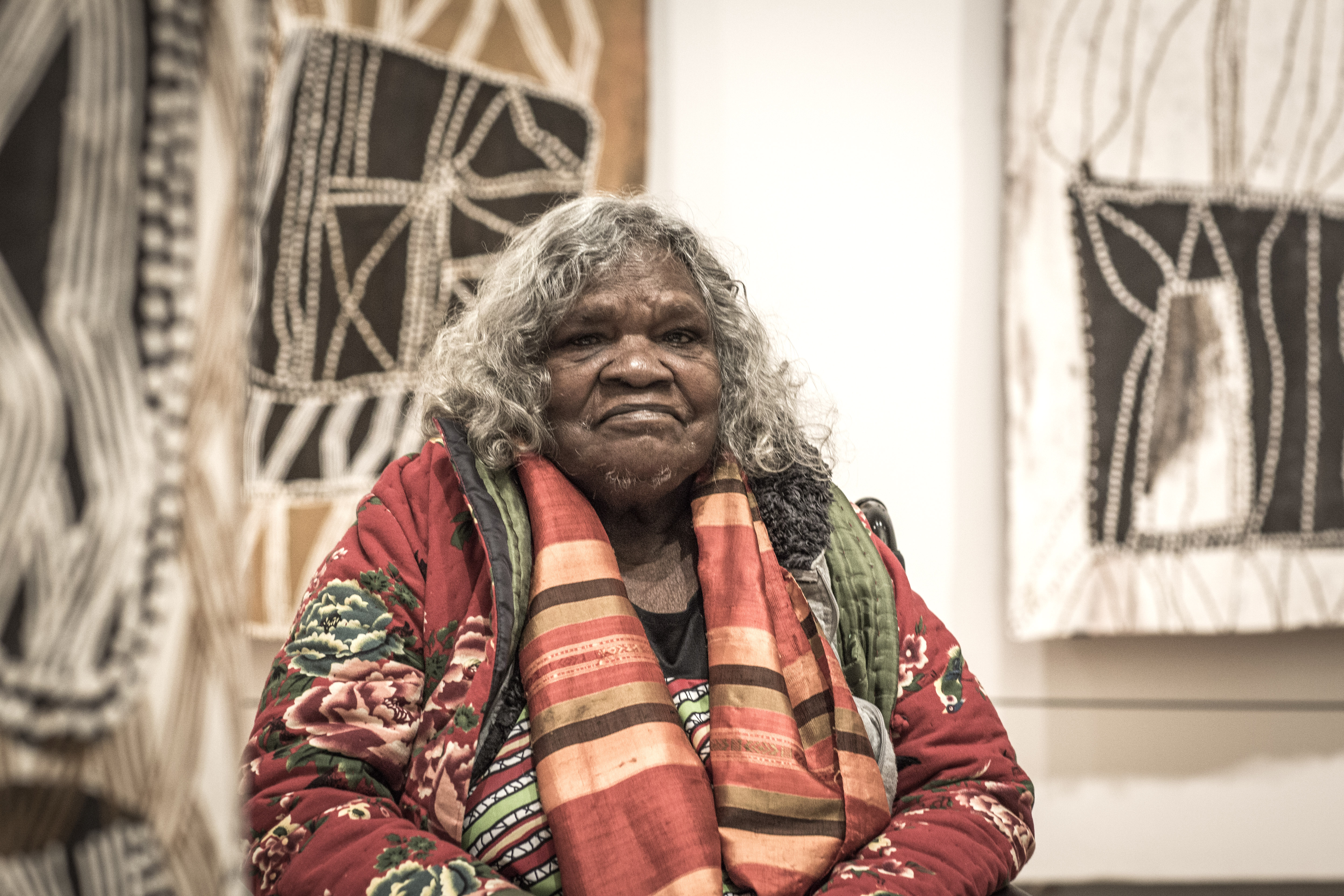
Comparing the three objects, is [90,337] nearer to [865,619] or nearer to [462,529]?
[462,529]

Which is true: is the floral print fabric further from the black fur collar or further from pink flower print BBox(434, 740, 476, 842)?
the black fur collar

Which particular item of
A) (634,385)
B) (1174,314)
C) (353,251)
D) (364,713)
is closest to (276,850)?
(364,713)

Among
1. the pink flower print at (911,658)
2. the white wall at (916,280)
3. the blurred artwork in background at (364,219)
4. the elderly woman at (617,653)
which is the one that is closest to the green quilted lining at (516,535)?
the elderly woman at (617,653)

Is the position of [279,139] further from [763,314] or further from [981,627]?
[981,627]

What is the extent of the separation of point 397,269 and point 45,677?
63.7 inches

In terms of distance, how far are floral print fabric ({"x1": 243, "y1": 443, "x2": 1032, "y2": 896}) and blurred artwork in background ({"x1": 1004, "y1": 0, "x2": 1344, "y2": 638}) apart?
0.79m

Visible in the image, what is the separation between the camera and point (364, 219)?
182 cm

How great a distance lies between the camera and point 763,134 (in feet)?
6.40

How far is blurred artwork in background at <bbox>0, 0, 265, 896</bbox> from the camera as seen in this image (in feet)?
0.99

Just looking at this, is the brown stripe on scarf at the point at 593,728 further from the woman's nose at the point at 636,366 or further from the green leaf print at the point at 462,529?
the woman's nose at the point at 636,366

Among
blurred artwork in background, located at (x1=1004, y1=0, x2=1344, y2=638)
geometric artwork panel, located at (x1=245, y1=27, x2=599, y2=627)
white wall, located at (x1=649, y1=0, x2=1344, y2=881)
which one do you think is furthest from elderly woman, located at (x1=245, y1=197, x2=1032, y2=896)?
blurred artwork in background, located at (x1=1004, y1=0, x2=1344, y2=638)

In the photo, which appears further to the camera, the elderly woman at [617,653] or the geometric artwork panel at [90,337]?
the elderly woman at [617,653]

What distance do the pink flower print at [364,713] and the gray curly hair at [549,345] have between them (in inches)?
12.3

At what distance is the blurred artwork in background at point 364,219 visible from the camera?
1812 millimetres
